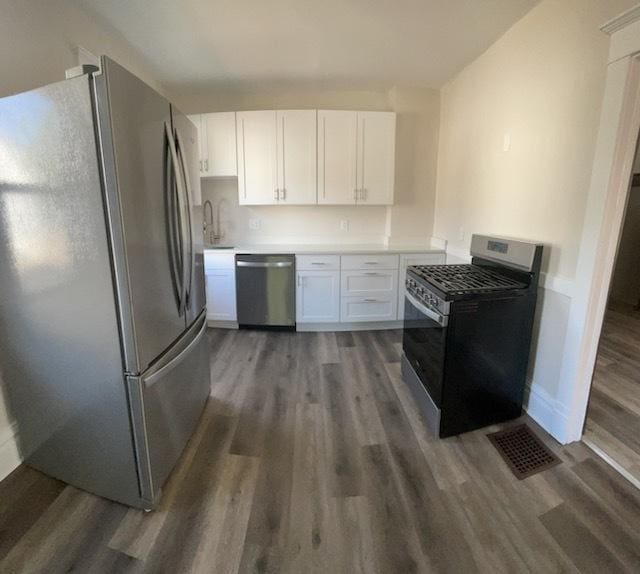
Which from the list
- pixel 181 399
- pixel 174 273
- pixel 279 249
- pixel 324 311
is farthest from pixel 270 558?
pixel 279 249

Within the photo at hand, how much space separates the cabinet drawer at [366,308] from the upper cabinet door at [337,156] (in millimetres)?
1071

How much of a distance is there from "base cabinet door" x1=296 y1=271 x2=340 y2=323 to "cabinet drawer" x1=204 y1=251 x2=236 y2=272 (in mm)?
710

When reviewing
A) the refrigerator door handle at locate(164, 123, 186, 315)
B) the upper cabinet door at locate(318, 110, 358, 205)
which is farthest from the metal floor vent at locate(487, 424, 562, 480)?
the upper cabinet door at locate(318, 110, 358, 205)

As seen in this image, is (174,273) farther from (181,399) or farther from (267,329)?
(267,329)

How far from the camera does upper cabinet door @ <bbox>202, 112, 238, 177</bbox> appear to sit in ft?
11.1

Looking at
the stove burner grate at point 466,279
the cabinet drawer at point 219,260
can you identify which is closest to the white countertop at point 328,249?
the cabinet drawer at point 219,260

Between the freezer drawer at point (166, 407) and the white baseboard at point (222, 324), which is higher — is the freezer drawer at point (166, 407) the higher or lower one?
the higher one

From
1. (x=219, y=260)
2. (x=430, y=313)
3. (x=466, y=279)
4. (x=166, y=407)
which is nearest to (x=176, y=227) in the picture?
(x=166, y=407)

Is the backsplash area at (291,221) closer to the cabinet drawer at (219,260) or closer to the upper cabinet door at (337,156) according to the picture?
the upper cabinet door at (337,156)

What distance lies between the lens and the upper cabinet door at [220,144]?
3.38m

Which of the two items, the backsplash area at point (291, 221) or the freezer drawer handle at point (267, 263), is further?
the backsplash area at point (291, 221)

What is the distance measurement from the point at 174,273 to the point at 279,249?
1.94 meters

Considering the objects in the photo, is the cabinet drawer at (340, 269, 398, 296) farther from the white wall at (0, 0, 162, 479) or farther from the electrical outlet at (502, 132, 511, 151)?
the white wall at (0, 0, 162, 479)

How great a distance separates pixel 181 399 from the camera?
67.8 inches
